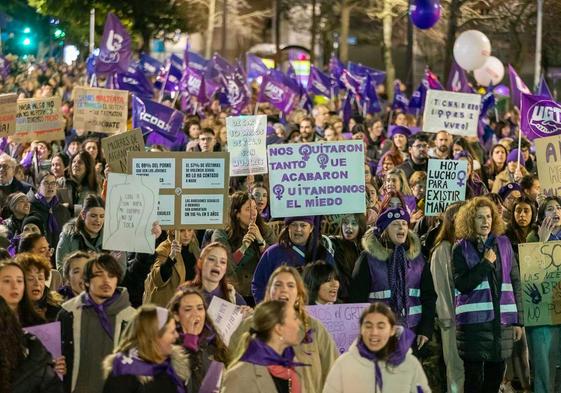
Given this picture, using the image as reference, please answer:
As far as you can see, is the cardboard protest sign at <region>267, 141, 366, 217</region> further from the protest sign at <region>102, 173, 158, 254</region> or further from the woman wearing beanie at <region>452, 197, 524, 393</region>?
the protest sign at <region>102, 173, 158, 254</region>

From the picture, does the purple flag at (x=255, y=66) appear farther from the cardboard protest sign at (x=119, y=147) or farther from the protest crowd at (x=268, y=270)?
the cardboard protest sign at (x=119, y=147)

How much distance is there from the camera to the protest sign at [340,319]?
891 cm

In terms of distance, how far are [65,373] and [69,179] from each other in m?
6.22

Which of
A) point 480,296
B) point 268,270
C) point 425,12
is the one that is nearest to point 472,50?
point 425,12

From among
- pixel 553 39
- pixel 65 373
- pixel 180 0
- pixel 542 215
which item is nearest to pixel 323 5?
pixel 180 0

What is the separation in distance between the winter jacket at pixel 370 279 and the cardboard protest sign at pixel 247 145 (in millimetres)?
3880

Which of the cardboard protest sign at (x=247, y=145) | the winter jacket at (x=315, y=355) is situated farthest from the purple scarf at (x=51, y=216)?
the winter jacket at (x=315, y=355)

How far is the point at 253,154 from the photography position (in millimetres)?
13703

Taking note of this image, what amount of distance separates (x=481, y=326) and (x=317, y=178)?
5.50 ft

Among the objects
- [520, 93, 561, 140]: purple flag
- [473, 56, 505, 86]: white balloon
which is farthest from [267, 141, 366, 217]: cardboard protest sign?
[473, 56, 505, 86]: white balloon

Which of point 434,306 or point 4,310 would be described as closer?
point 4,310

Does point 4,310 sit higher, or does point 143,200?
point 143,200

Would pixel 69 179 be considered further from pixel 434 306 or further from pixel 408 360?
pixel 408 360

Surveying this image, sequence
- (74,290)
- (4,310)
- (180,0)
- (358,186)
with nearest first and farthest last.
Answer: (4,310) < (74,290) < (358,186) < (180,0)
